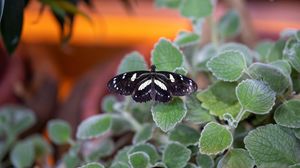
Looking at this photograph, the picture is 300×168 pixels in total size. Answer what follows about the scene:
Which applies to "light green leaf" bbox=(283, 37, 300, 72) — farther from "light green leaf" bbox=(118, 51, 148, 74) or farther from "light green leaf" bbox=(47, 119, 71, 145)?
"light green leaf" bbox=(47, 119, 71, 145)

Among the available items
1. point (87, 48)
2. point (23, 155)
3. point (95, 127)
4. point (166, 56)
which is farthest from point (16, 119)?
point (87, 48)

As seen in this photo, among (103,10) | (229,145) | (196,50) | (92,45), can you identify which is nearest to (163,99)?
(229,145)

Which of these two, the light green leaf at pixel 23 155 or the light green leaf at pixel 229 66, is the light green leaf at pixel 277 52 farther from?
the light green leaf at pixel 23 155

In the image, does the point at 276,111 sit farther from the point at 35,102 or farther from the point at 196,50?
the point at 35,102

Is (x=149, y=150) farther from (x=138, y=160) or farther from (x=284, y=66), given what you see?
(x=284, y=66)

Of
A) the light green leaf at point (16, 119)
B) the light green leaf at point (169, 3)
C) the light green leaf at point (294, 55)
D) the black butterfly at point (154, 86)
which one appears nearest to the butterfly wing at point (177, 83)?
the black butterfly at point (154, 86)

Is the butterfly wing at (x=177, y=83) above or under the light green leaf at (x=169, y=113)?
above
